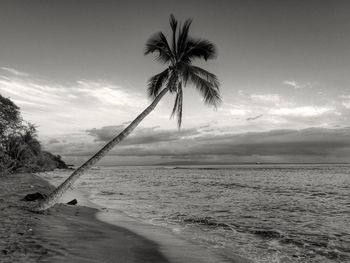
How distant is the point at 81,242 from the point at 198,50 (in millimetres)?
9515

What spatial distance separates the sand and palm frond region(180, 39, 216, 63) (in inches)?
302

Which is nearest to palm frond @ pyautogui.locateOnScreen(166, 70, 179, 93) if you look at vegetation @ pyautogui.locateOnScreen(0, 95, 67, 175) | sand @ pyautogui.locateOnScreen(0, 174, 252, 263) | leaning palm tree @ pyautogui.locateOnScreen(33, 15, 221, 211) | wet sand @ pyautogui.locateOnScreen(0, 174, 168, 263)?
leaning palm tree @ pyautogui.locateOnScreen(33, 15, 221, 211)

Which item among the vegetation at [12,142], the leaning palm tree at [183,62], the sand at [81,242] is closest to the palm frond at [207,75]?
the leaning palm tree at [183,62]

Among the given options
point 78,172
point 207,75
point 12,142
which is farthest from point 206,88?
point 12,142

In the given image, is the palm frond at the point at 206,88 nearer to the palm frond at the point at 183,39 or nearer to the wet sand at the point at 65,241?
the palm frond at the point at 183,39

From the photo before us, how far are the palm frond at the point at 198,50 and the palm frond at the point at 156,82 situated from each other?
1160 mm

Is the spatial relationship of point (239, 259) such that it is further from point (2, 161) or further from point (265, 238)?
point (2, 161)

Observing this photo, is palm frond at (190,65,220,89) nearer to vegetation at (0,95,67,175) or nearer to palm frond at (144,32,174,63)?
palm frond at (144,32,174,63)

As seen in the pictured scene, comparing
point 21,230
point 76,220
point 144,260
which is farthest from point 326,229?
point 21,230

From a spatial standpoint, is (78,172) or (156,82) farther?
(156,82)

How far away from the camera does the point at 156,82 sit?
14516mm

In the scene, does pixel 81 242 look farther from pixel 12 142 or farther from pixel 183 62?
pixel 12 142

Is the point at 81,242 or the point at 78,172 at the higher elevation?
the point at 78,172

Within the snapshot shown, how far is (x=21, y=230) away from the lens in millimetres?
7402
